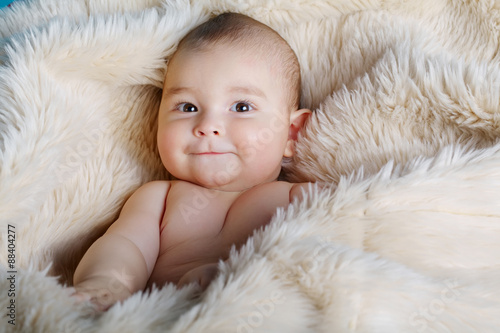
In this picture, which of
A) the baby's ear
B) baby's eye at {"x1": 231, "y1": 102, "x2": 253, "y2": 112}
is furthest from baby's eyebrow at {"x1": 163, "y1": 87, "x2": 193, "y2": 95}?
the baby's ear

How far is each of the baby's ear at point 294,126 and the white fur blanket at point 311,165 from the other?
41 mm

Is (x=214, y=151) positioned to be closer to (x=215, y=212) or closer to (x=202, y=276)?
(x=215, y=212)

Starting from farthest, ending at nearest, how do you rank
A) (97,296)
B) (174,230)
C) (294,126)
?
1. (294,126)
2. (174,230)
3. (97,296)

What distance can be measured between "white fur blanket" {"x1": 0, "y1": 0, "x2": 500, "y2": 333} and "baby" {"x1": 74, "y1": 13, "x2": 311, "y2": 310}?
0.08 m

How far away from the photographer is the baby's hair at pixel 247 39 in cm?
105

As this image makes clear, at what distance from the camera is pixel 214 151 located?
0.98m

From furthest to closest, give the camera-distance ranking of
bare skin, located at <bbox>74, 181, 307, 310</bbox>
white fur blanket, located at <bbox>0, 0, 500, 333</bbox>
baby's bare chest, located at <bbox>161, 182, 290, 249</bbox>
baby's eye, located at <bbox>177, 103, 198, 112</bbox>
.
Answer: baby's eye, located at <bbox>177, 103, 198, 112</bbox>, baby's bare chest, located at <bbox>161, 182, 290, 249</bbox>, bare skin, located at <bbox>74, 181, 307, 310</bbox>, white fur blanket, located at <bbox>0, 0, 500, 333</bbox>

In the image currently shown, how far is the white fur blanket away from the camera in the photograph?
0.63 metres

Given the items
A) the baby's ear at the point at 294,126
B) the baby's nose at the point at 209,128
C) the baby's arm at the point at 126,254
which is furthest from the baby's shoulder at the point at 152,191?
the baby's ear at the point at 294,126

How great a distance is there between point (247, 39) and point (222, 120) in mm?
200

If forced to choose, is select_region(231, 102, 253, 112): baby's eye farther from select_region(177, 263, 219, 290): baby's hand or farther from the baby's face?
select_region(177, 263, 219, 290): baby's hand

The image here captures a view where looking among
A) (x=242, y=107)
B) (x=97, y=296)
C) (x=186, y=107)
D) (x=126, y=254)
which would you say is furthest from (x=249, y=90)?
(x=97, y=296)

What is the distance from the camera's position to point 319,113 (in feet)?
3.55

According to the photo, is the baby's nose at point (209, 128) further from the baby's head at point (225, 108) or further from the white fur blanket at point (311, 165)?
the white fur blanket at point (311, 165)
